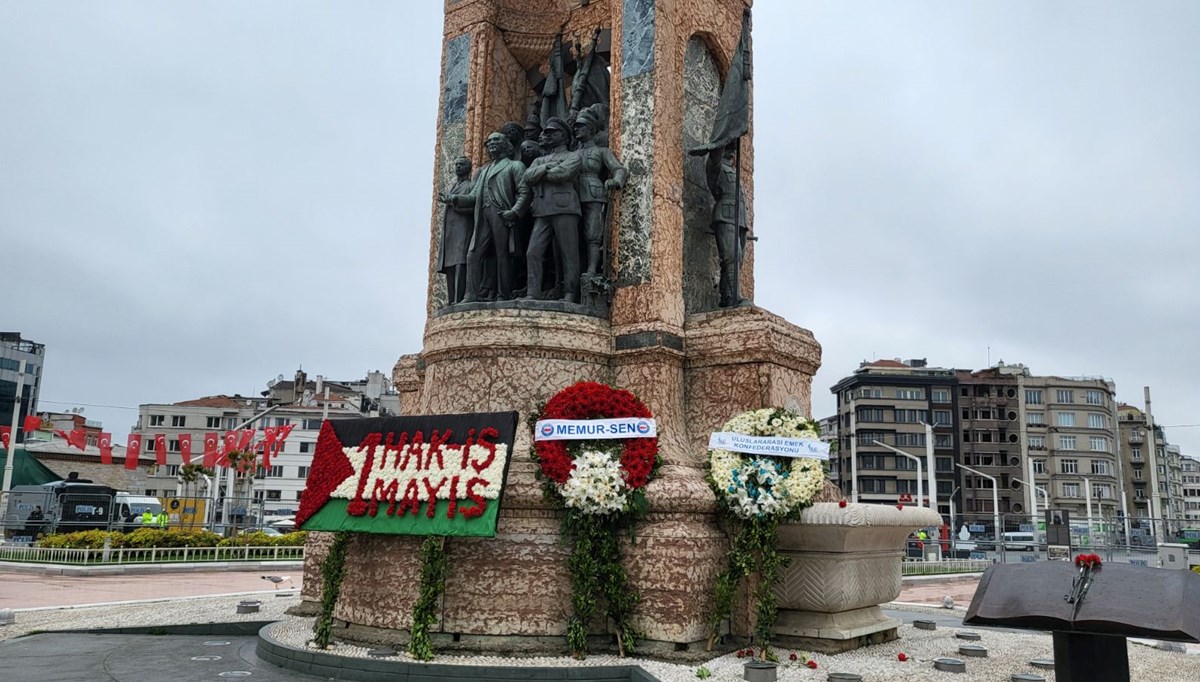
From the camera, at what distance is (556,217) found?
11734 millimetres

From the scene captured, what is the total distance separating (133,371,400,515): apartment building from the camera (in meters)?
81.4

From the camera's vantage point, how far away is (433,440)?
33.0 ft

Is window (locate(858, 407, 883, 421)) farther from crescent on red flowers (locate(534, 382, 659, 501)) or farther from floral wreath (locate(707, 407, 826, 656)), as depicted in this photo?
crescent on red flowers (locate(534, 382, 659, 501))

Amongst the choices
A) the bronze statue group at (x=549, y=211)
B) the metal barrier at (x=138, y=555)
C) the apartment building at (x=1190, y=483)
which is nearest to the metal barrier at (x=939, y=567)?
the bronze statue group at (x=549, y=211)

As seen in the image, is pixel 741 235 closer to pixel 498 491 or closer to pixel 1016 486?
pixel 498 491

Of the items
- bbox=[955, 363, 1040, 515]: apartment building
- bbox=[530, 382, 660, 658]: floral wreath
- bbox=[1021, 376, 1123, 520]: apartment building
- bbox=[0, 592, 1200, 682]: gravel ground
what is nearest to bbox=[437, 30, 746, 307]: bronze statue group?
bbox=[530, 382, 660, 658]: floral wreath

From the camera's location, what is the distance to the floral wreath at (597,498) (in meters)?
9.31

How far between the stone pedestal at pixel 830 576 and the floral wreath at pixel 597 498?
188 centimetres

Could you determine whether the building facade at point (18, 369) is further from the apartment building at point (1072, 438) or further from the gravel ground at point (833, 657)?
the apartment building at point (1072, 438)

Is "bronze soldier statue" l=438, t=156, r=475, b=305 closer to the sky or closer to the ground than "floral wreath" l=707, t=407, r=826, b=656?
closer to the sky

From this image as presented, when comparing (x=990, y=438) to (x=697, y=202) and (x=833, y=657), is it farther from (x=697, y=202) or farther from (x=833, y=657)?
(x=833, y=657)

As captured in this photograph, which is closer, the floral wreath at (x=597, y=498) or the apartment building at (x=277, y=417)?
the floral wreath at (x=597, y=498)

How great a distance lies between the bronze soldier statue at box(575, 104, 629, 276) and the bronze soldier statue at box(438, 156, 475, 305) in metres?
1.77

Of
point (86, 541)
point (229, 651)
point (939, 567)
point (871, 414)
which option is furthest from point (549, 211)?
point (871, 414)
